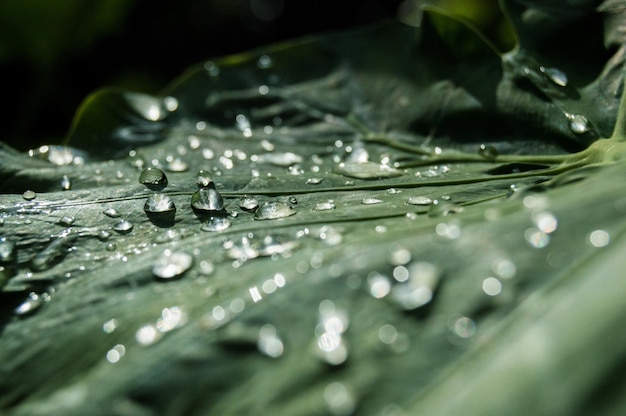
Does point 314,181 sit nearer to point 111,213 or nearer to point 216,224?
point 216,224

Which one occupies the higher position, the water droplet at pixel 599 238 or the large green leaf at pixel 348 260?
the water droplet at pixel 599 238

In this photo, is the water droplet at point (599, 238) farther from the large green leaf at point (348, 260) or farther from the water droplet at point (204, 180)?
the water droplet at point (204, 180)

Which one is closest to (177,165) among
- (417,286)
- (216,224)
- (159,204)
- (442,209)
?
(159,204)

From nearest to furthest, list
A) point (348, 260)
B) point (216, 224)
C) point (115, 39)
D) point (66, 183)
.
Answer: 1. point (348, 260)
2. point (216, 224)
3. point (66, 183)
4. point (115, 39)

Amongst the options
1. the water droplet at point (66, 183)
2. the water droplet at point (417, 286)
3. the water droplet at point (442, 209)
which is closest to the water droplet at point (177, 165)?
the water droplet at point (66, 183)

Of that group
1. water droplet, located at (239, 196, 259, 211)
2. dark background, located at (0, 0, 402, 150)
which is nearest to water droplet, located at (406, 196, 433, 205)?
water droplet, located at (239, 196, 259, 211)

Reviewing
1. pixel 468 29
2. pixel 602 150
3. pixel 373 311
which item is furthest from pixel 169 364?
pixel 468 29
